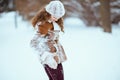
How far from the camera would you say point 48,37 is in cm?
447

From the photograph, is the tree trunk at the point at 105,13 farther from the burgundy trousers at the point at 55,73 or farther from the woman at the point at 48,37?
the burgundy trousers at the point at 55,73

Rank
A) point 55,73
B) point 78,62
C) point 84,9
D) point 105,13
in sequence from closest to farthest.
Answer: point 55,73 < point 78,62 < point 105,13 < point 84,9

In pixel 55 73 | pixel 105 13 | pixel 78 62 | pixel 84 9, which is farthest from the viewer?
pixel 84 9

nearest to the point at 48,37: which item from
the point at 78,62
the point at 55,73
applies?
the point at 55,73

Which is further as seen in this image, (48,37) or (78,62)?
(78,62)

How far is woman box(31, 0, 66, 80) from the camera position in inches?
173

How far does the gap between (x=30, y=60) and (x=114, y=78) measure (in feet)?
9.95

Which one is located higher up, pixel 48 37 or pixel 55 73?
pixel 48 37

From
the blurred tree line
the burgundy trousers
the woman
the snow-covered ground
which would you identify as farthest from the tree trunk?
the burgundy trousers

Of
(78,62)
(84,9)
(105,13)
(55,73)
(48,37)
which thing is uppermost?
(84,9)

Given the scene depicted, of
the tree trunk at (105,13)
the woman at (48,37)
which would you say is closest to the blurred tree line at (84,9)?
the tree trunk at (105,13)

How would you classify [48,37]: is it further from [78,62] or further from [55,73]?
[78,62]

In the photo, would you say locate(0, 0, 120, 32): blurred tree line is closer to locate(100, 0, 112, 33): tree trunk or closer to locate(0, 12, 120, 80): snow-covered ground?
locate(100, 0, 112, 33): tree trunk

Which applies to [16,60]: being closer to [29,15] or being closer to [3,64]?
[3,64]
